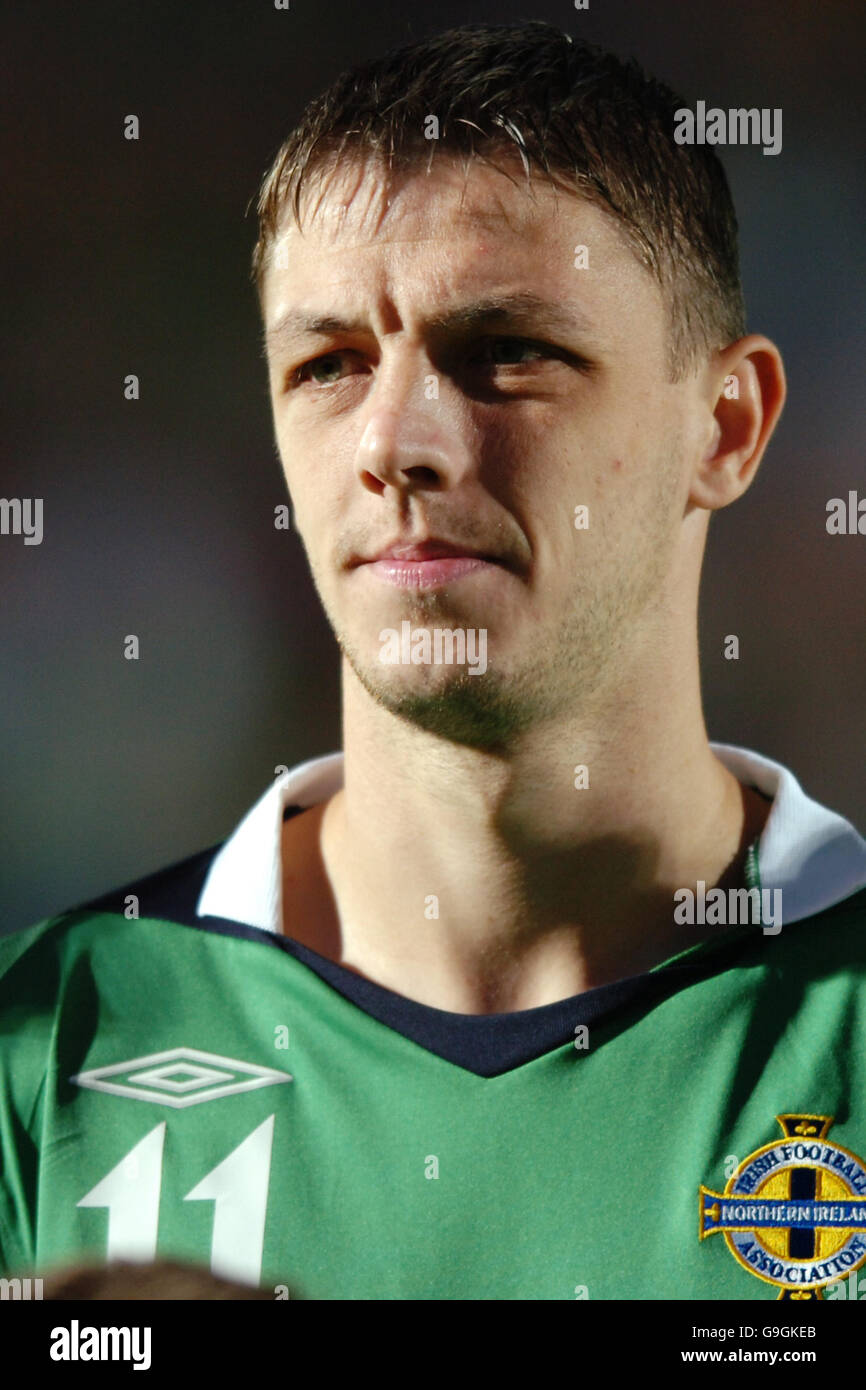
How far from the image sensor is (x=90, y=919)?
5.74 feet

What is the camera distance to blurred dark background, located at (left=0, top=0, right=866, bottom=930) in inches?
71.2

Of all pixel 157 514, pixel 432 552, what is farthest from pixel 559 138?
pixel 157 514

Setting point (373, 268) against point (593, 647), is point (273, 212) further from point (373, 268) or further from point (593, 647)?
point (593, 647)

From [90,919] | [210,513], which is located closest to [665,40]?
[210,513]

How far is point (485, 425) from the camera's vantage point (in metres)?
1.48

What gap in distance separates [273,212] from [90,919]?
2.94 feet

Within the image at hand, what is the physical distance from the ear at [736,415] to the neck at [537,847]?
22 centimetres

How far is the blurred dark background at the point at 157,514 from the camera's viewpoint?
1.81m

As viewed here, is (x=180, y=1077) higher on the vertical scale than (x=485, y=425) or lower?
lower

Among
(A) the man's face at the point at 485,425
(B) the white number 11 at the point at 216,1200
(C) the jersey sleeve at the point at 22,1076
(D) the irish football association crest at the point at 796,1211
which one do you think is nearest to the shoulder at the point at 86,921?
(C) the jersey sleeve at the point at 22,1076

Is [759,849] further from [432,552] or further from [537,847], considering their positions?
[432,552]

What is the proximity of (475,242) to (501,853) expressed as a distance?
2.24 ft

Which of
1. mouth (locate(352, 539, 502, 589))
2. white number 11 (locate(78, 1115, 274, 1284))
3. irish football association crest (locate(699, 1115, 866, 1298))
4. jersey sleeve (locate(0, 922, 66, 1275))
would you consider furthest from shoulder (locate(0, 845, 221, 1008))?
irish football association crest (locate(699, 1115, 866, 1298))

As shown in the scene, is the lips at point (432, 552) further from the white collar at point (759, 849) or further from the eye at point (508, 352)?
the white collar at point (759, 849)
